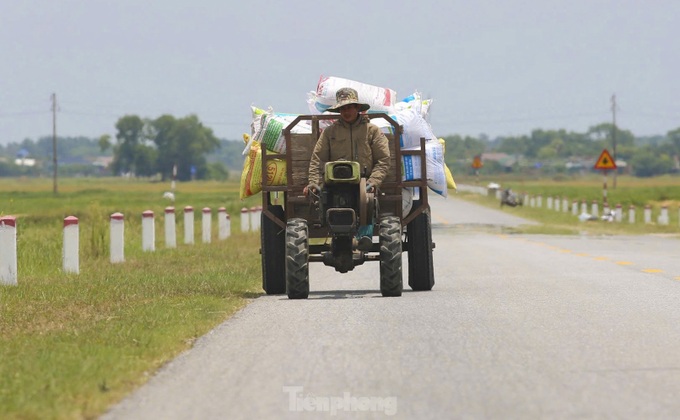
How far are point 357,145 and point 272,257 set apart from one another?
185 cm

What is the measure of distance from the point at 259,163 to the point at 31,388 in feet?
27.6

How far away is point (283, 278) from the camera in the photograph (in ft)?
54.4

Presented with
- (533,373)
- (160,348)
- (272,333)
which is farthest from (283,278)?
(533,373)

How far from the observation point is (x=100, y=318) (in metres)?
13.1

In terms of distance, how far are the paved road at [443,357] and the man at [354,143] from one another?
1469mm

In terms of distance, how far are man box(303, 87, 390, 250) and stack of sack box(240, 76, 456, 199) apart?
2.30 ft

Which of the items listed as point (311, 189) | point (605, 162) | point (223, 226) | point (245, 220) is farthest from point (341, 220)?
point (605, 162)

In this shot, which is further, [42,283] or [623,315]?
[42,283]

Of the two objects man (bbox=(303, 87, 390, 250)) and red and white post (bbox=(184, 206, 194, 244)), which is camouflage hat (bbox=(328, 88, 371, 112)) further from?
red and white post (bbox=(184, 206, 194, 244))

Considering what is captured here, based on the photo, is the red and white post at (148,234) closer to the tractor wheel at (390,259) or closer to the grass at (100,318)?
the grass at (100,318)

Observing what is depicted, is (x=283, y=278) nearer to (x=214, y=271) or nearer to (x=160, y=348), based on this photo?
(x=214, y=271)

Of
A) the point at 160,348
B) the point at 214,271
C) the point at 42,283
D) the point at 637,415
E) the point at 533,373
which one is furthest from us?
the point at 214,271

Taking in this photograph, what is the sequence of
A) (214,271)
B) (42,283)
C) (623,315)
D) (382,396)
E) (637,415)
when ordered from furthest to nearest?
(214,271), (42,283), (623,315), (382,396), (637,415)

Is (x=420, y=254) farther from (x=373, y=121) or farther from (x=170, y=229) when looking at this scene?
(x=170, y=229)
